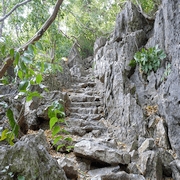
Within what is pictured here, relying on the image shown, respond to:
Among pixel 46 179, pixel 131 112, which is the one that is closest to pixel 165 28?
pixel 131 112

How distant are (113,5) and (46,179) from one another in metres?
11.0

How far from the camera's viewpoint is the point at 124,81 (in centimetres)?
587

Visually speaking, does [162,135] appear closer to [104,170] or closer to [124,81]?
[104,170]

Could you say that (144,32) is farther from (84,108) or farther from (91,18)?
(91,18)

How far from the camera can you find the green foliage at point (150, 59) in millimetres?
5659

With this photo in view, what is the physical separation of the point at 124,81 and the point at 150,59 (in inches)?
42.8

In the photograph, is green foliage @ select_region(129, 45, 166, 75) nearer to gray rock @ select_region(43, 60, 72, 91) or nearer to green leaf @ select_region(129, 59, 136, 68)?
green leaf @ select_region(129, 59, 136, 68)

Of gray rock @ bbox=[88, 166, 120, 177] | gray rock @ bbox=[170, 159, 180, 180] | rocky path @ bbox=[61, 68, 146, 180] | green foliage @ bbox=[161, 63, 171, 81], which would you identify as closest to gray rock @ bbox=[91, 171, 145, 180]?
rocky path @ bbox=[61, 68, 146, 180]

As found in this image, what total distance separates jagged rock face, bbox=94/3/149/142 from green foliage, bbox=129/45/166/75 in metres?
0.52

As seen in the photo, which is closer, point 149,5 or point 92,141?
point 92,141

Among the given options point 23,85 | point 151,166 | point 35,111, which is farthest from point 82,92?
point 23,85

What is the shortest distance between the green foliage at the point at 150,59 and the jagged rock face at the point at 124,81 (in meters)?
0.52

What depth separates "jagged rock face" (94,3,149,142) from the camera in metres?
4.98

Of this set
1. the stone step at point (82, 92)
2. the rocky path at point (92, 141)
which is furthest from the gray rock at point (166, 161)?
the stone step at point (82, 92)
